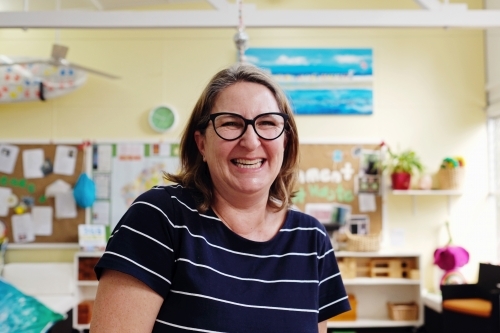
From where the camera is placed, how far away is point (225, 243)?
103 cm

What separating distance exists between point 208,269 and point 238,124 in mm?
313

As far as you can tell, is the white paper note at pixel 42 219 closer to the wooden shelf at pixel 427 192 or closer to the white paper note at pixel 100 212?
the white paper note at pixel 100 212

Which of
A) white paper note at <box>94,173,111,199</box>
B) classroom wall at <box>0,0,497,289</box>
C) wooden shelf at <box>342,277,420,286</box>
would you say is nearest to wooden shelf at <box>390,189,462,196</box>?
classroom wall at <box>0,0,497,289</box>

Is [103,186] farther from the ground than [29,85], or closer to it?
closer to it

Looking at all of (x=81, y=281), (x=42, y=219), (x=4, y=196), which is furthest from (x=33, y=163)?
(x=81, y=281)

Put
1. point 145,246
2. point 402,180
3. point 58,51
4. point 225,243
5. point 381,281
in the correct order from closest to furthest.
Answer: point 145,246
point 225,243
point 58,51
point 381,281
point 402,180

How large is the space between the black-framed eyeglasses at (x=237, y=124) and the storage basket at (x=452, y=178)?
3823mm

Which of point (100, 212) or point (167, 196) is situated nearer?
point (167, 196)

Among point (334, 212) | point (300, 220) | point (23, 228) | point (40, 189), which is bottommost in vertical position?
point (23, 228)

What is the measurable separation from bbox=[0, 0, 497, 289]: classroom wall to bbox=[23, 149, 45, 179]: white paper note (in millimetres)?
159

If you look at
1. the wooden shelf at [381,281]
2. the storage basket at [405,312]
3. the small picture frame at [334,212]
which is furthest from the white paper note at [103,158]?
the storage basket at [405,312]

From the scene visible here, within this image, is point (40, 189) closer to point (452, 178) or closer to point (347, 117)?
point (347, 117)

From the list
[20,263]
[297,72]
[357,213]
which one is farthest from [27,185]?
[357,213]

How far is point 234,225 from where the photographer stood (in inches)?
42.4
